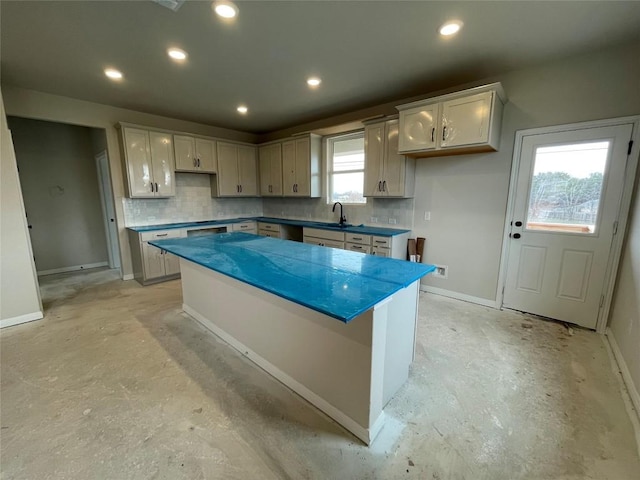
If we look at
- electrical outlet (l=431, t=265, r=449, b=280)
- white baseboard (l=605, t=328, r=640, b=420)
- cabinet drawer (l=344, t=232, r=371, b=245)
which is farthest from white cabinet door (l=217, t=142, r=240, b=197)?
white baseboard (l=605, t=328, r=640, b=420)

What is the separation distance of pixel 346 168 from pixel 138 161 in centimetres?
323

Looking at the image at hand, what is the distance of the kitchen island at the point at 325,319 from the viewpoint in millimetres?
1438

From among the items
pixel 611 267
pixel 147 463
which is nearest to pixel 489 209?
pixel 611 267

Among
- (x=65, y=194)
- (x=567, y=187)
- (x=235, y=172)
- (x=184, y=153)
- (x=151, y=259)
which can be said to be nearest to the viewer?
(x=567, y=187)

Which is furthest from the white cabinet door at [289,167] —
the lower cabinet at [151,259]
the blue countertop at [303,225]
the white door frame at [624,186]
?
the white door frame at [624,186]

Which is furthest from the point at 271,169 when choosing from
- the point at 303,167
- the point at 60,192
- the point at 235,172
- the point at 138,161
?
the point at 60,192

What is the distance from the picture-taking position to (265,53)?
2527 mm

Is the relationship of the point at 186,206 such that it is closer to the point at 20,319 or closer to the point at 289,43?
the point at 20,319

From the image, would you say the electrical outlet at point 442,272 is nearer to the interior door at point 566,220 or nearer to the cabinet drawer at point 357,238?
the interior door at point 566,220

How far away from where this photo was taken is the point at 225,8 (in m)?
1.90

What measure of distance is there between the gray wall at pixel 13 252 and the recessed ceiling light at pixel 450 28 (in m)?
4.12

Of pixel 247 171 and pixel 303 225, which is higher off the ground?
pixel 247 171

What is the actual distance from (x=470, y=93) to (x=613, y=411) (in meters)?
2.82

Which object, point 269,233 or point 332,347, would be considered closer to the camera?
point 332,347
